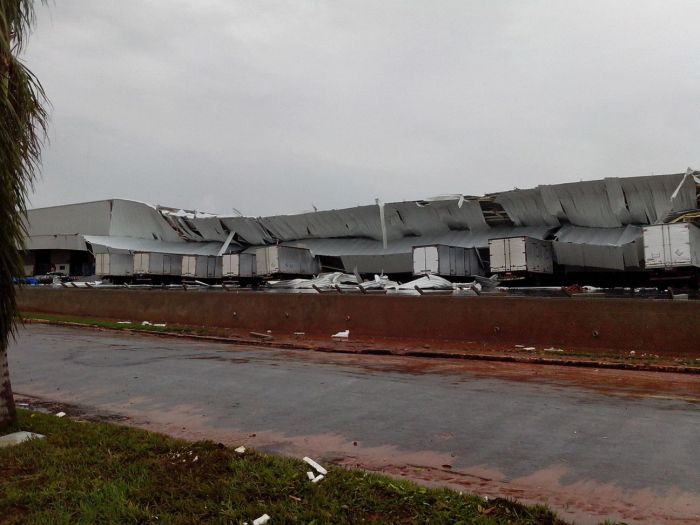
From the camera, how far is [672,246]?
17812 millimetres

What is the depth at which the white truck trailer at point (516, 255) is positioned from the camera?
2352 cm

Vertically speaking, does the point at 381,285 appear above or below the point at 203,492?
above

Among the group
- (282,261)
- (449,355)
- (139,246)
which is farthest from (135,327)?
(139,246)

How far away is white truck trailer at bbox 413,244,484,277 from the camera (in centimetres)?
2648

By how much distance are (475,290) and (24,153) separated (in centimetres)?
1263

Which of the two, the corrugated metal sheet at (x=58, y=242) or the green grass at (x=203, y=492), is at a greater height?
the corrugated metal sheet at (x=58, y=242)

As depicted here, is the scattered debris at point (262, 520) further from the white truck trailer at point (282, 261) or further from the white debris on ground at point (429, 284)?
the white truck trailer at point (282, 261)

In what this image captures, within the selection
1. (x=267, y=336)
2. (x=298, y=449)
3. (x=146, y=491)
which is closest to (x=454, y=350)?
(x=267, y=336)

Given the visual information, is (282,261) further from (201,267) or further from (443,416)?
(443,416)

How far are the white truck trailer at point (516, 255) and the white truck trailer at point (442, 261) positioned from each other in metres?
2.97

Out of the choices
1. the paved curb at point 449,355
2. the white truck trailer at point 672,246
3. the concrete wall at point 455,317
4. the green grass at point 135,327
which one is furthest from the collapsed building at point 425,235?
the concrete wall at point 455,317

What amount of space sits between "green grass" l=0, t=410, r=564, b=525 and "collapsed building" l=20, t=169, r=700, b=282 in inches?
414

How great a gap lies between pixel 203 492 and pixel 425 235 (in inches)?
1143

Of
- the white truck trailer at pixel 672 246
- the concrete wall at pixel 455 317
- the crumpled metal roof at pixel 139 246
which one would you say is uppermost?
the crumpled metal roof at pixel 139 246
